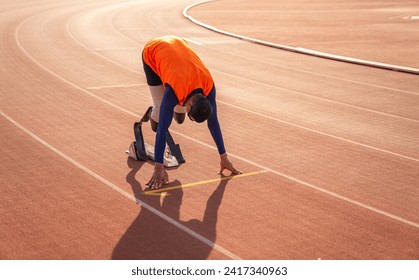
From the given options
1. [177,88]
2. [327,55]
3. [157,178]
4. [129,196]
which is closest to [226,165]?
[157,178]

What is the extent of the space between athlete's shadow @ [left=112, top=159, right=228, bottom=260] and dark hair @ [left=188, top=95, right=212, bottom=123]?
42.6 inches

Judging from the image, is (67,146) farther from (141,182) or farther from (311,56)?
(311,56)

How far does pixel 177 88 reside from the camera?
28.6ft

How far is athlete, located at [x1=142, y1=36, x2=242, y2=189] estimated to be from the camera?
8.66 m

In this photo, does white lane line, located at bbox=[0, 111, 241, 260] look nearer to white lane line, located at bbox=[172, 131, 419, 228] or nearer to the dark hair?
the dark hair

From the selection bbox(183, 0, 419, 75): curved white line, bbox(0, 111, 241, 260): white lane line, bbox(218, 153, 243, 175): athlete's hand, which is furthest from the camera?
bbox(183, 0, 419, 75): curved white line

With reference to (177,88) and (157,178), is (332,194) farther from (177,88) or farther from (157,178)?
(177,88)

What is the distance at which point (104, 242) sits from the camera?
24.8ft

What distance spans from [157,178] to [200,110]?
49.3 inches

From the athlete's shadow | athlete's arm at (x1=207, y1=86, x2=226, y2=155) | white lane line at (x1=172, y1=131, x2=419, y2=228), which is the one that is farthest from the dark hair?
white lane line at (x1=172, y1=131, x2=419, y2=228)

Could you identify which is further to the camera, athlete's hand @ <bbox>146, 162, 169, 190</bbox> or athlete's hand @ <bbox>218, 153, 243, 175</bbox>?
athlete's hand @ <bbox>218, 153, 243, 175</bbox>

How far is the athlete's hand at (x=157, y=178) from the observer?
9.16m
